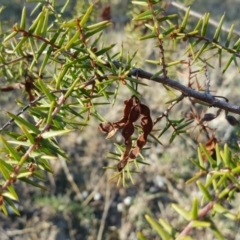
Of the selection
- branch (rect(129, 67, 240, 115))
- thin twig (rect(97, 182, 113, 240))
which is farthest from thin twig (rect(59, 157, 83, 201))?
branch (rect(129, 67, 240, 115))

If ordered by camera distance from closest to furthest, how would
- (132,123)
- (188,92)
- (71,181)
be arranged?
(132,123)
(188,92)
(71,181)

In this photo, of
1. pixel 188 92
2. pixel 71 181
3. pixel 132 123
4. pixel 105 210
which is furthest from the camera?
pixel 71 181

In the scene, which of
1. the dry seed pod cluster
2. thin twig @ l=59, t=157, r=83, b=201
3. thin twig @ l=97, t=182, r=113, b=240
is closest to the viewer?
the dry seed pod cluster

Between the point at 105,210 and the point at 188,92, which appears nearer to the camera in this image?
the point at 188,92

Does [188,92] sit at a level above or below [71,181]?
above

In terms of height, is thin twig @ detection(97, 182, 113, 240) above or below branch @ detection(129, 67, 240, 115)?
below

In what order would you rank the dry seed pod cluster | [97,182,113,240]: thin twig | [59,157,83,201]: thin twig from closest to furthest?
the dry seed pod cluster, [97,182,113,240]: thin twig, [59,157,83,201]: thin twig

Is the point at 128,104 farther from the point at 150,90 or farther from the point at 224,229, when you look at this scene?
the point at 150,90

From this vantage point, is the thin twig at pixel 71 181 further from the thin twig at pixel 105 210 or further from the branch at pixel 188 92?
the branch at pixel 188 92

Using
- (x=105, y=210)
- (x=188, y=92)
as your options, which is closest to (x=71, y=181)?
(x=105, y=210)

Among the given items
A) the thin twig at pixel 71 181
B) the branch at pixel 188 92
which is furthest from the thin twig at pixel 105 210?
the branch at pixel 188 92

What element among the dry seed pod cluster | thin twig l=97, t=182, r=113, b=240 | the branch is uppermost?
the branch

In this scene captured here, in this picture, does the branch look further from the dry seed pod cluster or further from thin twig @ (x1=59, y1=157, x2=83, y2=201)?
thin twig @ (x1=59, y1=157, x2=83, y2=201)

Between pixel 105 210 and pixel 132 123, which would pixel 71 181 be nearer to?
pixel 105 210
